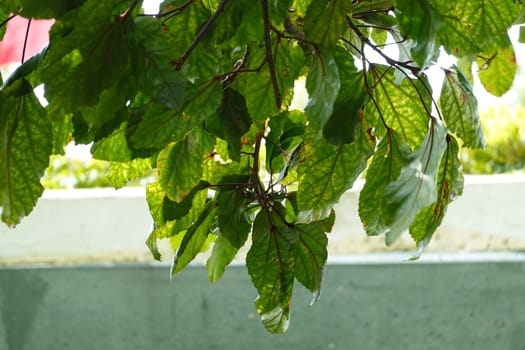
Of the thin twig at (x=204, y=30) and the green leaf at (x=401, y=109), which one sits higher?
the thin twig at (x=204, y=30)

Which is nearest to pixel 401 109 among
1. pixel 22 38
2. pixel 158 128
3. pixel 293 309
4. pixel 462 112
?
pixel 462 112

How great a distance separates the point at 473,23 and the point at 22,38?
1014 mm

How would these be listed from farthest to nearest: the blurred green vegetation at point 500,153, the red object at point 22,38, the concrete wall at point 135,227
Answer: the blurred green vegetation at point 500,153
the concrete wall at point 135,227
the red object at point 22,38

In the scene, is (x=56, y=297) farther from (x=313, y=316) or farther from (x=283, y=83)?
(x=283, y=83)

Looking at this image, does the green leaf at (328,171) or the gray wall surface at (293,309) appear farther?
the gray wall surface at (293,309)

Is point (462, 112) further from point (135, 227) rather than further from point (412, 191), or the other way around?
point (135, 227)

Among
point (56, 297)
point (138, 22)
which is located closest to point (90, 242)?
point (56, 297)

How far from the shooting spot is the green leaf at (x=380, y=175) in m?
0.41

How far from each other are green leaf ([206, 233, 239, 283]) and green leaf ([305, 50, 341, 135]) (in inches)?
5.7

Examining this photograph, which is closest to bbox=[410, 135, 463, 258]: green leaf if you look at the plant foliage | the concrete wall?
the plant foliage

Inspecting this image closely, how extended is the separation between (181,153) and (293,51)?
3.0 inches

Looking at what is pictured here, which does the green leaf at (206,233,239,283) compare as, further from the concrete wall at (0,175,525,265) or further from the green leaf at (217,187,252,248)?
the concrete wall at (0,175,525,265)

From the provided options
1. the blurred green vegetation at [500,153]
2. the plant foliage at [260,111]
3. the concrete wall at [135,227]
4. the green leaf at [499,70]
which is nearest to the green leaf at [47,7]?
the plant foliage at [260,111]

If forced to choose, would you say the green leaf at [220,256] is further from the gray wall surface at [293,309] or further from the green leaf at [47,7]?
the gray wall surface at [293,309]
